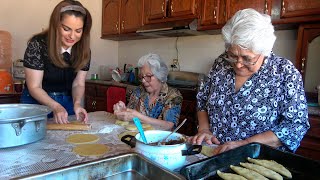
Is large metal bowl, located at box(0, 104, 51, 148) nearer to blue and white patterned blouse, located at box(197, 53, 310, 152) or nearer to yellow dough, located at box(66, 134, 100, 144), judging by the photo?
yellow dough, located at box(66, 134, 100, 144)

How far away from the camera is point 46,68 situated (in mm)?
1534

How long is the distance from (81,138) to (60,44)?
2.16 ft

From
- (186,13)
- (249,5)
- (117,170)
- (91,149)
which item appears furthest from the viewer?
(186,13)

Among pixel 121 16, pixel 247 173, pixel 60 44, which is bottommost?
pixel 247 173

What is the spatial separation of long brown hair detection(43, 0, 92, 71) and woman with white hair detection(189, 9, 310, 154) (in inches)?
33.0

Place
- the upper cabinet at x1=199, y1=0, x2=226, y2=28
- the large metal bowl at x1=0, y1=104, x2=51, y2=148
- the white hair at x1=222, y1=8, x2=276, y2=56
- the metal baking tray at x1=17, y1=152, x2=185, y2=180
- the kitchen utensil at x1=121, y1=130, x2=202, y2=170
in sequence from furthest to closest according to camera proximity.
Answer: the upper cabinet at x1=199, y1=0, x2=226, y2=28
the white hair at x1=222, y1=8, x2=276, y2=56
the large metal bowl at x1=0, y1=104, x2=51, y2=148
the kitchen utensil at x1=121, y1=130, x2=202, y2=170
the metal baking tray at x1=17, y1=152, x2=185, y2=180

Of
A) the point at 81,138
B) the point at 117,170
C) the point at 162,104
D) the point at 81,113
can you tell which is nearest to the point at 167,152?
Answer: the point at 117,170

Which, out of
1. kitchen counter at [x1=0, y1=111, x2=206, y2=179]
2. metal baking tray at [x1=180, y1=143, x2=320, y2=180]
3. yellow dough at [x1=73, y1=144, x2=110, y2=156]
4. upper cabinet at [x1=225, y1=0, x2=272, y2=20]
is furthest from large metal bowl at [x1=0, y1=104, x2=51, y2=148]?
upper cabinet at [x1=225, y1=0, x2=272, y2=20]

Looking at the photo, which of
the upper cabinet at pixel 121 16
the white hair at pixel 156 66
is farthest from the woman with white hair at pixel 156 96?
the upper cabinet at pixel 121 16

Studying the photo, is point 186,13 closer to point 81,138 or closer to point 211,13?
point 211,13

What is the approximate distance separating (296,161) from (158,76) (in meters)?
1.05

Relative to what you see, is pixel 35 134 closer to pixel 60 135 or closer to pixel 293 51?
pixel 60 135

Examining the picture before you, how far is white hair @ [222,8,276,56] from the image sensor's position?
102 centimetres

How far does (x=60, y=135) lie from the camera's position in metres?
1.13
